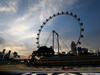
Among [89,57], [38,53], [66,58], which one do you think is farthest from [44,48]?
[89,57]

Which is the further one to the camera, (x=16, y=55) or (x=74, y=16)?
(x=16, y=55)

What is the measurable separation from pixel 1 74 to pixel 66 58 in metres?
64.4

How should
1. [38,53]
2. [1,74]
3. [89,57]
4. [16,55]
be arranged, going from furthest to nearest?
1. [16,55]
2. [38,53]
3. [89,57]
4. [1,74]

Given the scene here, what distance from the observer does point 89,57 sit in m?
67.2

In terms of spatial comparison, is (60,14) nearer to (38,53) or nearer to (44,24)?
(44,24)

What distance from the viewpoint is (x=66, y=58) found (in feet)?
228

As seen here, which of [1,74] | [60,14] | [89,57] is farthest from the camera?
[89,57]

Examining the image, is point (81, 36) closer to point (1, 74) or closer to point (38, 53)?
point (1, 74)

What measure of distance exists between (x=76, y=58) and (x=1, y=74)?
6787 cm

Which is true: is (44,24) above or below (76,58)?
above

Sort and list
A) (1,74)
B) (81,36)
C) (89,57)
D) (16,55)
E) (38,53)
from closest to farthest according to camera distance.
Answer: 1. (1,74)
2. (81,36)
3. (89,57)
4. (38,53)
5. (16,55)

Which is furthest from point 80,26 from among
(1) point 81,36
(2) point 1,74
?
(2) point 1,74

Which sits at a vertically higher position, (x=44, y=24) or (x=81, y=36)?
(x=44, y=24)

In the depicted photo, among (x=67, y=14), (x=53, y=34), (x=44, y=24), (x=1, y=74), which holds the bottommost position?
(x=1, y=74)
